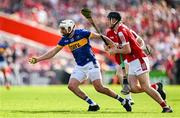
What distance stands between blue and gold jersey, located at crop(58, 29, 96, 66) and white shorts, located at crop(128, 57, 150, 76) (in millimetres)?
1331

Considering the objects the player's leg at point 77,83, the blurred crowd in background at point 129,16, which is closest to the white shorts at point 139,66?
the player's leg at point 77,83

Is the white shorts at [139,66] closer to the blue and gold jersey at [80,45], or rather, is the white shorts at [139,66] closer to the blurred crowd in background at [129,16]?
the blue and gold jersey at [80,45]

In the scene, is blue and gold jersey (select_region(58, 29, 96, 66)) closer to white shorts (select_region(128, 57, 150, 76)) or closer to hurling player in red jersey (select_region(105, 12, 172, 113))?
hurling player in red jersey (select_region(105, 12, 172, 113))

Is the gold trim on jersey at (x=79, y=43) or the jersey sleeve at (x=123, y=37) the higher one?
the jersey sleeve at (x=123, y=37)

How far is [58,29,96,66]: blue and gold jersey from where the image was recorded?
18.4m

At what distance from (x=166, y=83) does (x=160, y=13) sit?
257 inches

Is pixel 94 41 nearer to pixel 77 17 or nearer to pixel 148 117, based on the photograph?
pixel 77 17

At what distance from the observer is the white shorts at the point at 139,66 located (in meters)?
17.3

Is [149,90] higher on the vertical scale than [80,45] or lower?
lower

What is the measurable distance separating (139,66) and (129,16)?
92.7 ft

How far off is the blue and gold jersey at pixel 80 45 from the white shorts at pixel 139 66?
133 cm

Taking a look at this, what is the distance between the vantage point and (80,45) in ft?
60.4

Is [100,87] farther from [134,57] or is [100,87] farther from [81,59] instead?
Result: [134,57]

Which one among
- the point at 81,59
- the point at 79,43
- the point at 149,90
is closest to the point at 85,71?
the point at 81,59
